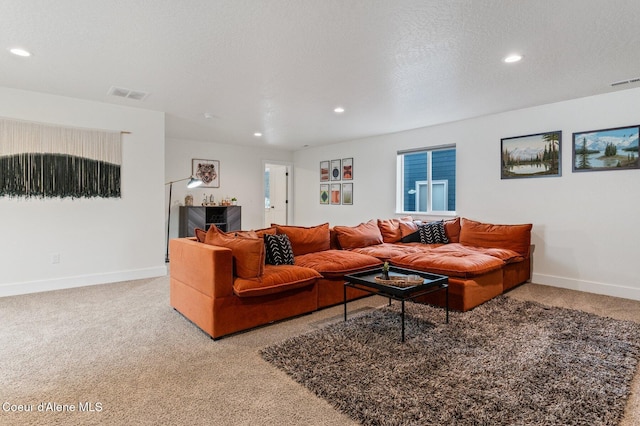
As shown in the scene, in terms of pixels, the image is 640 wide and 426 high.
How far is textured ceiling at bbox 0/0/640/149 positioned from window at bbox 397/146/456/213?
1.12 meters

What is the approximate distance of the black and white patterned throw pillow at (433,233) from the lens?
16.3 feet

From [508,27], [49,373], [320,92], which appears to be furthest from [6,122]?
[508,27]

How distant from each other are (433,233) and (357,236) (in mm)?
1261

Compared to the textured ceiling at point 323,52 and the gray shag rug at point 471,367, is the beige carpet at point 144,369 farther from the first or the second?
the textured ceiling at point 323,52

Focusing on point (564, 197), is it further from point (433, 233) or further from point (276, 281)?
point (276, 281)

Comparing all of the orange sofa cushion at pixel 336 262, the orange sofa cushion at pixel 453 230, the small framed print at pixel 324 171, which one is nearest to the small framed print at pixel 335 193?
the small framed print at pixel 324 171

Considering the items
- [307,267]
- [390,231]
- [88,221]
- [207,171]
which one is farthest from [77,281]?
[390,231]

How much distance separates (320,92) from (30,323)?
3.65m

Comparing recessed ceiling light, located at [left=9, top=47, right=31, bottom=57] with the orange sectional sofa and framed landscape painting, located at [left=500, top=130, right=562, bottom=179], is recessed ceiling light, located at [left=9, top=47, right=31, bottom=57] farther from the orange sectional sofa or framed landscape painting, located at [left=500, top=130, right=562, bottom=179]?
framed landscape painting, located at [left=500, top=130, right=562, bottom=179]

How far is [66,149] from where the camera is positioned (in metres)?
4.23

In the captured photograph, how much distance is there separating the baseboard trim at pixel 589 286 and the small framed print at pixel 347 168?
3.81 m

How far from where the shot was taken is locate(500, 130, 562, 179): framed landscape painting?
14.2 feet

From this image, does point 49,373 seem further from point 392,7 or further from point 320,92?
point 320,92

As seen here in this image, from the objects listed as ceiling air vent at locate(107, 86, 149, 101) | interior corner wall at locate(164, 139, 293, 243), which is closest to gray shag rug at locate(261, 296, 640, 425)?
ceiling air vent at locate(107, 86, 149, 101)
